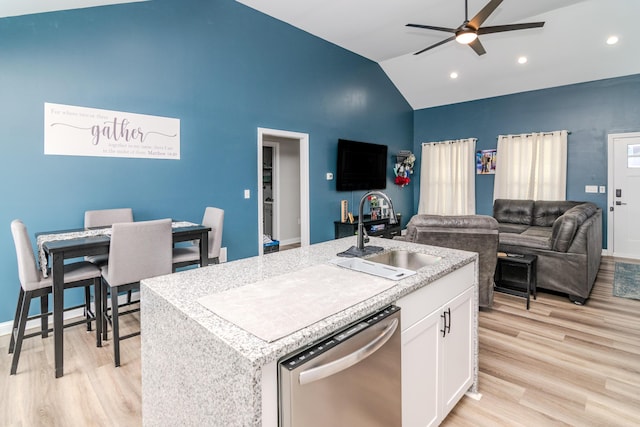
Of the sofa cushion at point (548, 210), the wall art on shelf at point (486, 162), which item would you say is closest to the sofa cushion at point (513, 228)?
the sofa cushion at point (548, 210)

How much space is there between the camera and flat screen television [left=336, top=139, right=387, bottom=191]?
5.71 m

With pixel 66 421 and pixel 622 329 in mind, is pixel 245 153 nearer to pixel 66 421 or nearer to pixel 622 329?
pixel 66 421

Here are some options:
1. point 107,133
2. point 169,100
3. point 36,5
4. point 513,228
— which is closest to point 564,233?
point 513,228

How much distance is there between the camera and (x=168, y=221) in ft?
8.56

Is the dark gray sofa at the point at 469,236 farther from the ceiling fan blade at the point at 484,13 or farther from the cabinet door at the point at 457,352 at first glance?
the ceiling fan blade at the point at 484,13

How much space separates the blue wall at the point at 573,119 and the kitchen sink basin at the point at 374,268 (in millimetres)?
6009

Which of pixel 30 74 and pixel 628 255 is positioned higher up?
pixel 30 74

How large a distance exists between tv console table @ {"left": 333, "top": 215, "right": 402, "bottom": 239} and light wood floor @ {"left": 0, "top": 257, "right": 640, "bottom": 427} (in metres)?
2.71

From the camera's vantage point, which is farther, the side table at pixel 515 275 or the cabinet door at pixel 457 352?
the side table at pixel 515 275

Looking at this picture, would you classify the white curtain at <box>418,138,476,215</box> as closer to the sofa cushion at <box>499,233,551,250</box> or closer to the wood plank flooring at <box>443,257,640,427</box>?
the sofa cushion at <box>499,233,551,250</box>

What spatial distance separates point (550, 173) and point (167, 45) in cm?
651

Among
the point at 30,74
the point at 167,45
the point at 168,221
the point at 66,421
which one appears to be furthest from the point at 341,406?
the point at 167,45

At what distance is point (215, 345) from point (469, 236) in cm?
277

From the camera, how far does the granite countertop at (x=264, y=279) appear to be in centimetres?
87
